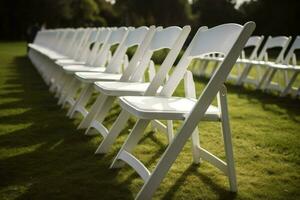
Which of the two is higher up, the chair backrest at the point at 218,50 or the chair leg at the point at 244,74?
the chair backrest at the point at 218,50

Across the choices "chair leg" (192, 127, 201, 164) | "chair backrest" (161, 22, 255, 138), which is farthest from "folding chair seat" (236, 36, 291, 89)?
"chair backrest" (161, 22, 255, 138)

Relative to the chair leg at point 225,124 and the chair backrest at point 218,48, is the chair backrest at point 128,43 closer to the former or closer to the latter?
the chair backrest at point 218,48

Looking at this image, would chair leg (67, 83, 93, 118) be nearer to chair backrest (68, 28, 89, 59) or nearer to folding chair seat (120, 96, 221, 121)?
folding chair seat (120, 96, 221, 121)

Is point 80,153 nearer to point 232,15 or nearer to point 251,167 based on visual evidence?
point 251,167

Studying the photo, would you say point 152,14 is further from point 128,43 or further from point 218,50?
point 218,50

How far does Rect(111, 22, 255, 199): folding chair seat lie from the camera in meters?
2.25

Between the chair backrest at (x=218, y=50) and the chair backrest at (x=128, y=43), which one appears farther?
the chair backrest at (x=128, y=43)

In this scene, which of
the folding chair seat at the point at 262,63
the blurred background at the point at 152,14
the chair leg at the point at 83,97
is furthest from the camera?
the blurred background at the point at 152,14

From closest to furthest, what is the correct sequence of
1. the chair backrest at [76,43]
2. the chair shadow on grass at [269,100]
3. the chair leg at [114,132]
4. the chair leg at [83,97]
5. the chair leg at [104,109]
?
the chair leg at [114,132], the chair leg at [104,109], the chair leg at [83,97], the chair shadow on grass at [269,100], the chair backrest at [76,43]

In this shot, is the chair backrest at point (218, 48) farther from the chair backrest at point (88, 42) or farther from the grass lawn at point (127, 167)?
the chair backrest at point (88, 42)

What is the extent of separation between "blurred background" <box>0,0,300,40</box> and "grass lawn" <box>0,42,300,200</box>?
2129 cm

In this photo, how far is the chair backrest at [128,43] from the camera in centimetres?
390

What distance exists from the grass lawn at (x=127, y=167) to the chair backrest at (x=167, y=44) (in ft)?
2.55

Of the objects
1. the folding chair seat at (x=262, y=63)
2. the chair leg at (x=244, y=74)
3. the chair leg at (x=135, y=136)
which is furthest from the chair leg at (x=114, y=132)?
the chair leg at (x=244, y=74)
